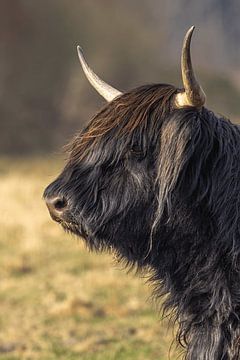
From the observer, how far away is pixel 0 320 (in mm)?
9469

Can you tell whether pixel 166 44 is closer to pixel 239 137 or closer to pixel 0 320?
pixel 0 320

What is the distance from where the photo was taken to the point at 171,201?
4055 mm

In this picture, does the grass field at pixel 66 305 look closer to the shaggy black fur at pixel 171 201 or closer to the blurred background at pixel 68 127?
the blurred background at pixel 68 127

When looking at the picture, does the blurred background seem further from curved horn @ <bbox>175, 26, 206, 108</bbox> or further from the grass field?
curved horn @ <bbox>175, 26, 206, 108</bbox>

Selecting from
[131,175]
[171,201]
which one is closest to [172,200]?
[171,201]

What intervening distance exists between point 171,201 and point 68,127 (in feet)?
74.3

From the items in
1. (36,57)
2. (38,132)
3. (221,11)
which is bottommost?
(38,132)

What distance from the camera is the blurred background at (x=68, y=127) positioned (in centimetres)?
827

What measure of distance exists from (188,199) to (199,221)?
106 millimetres

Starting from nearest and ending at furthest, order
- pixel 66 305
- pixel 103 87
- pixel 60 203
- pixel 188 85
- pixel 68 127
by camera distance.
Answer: pixel 188 85, pixel 60 203, pixel 103 87, pixel 66 305, pixel 68 127

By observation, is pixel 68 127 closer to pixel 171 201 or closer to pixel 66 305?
pixel 66 305

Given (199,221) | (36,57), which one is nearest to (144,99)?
(199,221)

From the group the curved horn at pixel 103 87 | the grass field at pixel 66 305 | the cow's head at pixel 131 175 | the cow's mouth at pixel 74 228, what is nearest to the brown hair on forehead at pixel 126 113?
the cow's head at pixel 131 175

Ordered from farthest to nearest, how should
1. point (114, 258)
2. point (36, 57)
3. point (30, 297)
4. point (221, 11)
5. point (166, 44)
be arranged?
point (36, 57), point (166, 44), point (30, 297), point (221, 11), point (114, 258)
